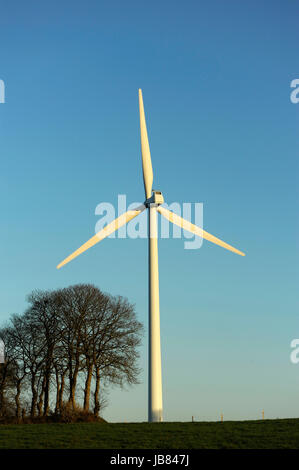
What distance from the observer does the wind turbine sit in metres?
49.7

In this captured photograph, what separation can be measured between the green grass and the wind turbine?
4249mm

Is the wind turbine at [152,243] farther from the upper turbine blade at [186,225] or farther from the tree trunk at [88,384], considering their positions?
the tree trunk at [88,384]

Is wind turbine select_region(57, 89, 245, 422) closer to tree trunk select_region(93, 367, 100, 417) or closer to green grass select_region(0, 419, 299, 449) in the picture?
green grass select_region(0, 419, 299, 449)

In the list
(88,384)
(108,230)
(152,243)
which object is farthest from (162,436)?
(88,384)

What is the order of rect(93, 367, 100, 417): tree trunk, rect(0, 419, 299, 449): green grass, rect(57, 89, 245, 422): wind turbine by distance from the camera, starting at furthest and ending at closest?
rect(93, 367, 100, 417): tree trunk, rect(57, 89, 245, 422): wind turbine, rect(0, 419, 299, 449): green grass

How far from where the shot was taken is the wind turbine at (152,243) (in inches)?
1955

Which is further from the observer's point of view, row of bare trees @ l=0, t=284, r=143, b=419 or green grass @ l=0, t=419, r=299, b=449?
row of bare trees @ l=0, t=284, r=143, b=419

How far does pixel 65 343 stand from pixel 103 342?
14.2ft

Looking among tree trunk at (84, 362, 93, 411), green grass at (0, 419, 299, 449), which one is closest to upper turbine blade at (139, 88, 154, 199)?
green grass at (0, 419, 299, 449)

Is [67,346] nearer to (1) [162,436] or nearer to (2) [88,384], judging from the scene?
(2) [88,384]
